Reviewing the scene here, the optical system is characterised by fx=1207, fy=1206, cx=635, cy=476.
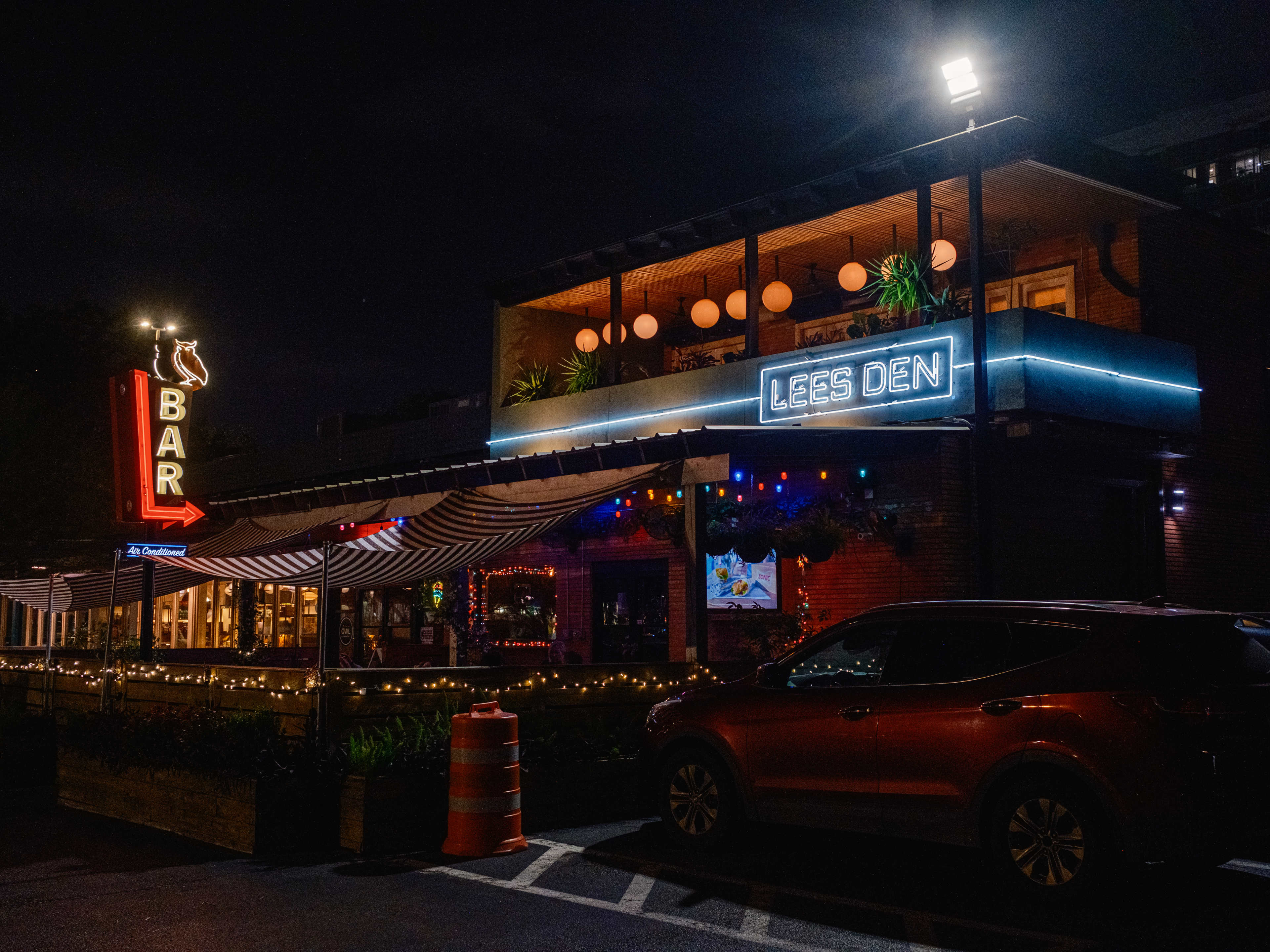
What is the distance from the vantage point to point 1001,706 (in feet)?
24.1

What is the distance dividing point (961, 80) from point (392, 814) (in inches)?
460

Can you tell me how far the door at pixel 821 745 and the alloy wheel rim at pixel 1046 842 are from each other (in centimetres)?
95

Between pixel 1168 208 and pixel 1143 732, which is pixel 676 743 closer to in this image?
pixel 1143 732

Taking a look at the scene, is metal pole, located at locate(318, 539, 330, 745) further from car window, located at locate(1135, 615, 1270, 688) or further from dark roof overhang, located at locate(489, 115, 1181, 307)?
dark roof overhang, located at locate(489, 115, 1181, 307)

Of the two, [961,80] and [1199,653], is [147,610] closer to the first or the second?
[961,80]

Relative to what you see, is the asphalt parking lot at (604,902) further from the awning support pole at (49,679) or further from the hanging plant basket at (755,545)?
the hanging plant basket at (755,545)

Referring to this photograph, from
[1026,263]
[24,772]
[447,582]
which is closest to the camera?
[24,772]

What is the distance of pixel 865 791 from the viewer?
7918 millimetres

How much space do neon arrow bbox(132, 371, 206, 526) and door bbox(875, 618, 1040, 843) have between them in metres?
17.3

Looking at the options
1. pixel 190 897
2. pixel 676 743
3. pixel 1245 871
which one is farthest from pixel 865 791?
pixel 190 897

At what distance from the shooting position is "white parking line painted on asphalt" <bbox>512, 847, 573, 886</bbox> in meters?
8.09

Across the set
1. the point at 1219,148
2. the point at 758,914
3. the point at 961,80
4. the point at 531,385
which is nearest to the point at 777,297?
the point at 961,80

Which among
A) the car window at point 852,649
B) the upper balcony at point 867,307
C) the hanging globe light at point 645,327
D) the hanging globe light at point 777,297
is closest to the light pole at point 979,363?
the upper balcony at point 867,307

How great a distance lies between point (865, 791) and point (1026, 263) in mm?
12015
